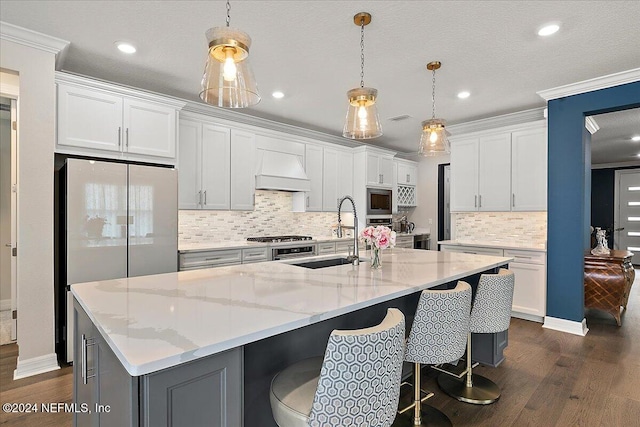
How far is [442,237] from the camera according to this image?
23.0 feet

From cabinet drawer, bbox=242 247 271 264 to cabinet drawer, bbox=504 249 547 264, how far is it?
→ 3005mm

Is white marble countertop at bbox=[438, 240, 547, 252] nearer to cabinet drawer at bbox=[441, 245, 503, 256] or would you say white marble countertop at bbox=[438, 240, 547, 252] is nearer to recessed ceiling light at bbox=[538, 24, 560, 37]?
cabinet drawer at bbox=[441, 245, 503, 256]

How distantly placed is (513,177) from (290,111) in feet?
10.0

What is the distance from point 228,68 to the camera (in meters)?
1.77

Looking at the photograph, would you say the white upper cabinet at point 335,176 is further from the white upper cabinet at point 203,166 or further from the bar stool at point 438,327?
the bar stool at point 438,327

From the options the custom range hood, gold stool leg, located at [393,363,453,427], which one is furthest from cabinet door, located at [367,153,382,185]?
gold stool leg, located at [393,363,453,427]

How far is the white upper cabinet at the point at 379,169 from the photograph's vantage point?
19.8ft

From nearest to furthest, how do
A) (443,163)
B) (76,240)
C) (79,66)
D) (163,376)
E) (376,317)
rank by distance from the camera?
(163,376), (376,317), (76,240), (79,66), (443,163)

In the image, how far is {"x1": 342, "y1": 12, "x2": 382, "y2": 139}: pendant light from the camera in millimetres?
2420

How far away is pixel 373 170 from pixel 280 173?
1.87 meters

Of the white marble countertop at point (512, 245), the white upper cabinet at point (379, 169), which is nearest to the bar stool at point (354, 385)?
the white marble countertop at point (512, 245)

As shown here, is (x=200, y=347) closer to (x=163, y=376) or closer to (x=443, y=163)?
(x=163, y=376)

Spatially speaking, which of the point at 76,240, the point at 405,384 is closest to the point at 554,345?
the point at 405,384

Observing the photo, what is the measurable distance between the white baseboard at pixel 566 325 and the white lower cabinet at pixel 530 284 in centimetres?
14
